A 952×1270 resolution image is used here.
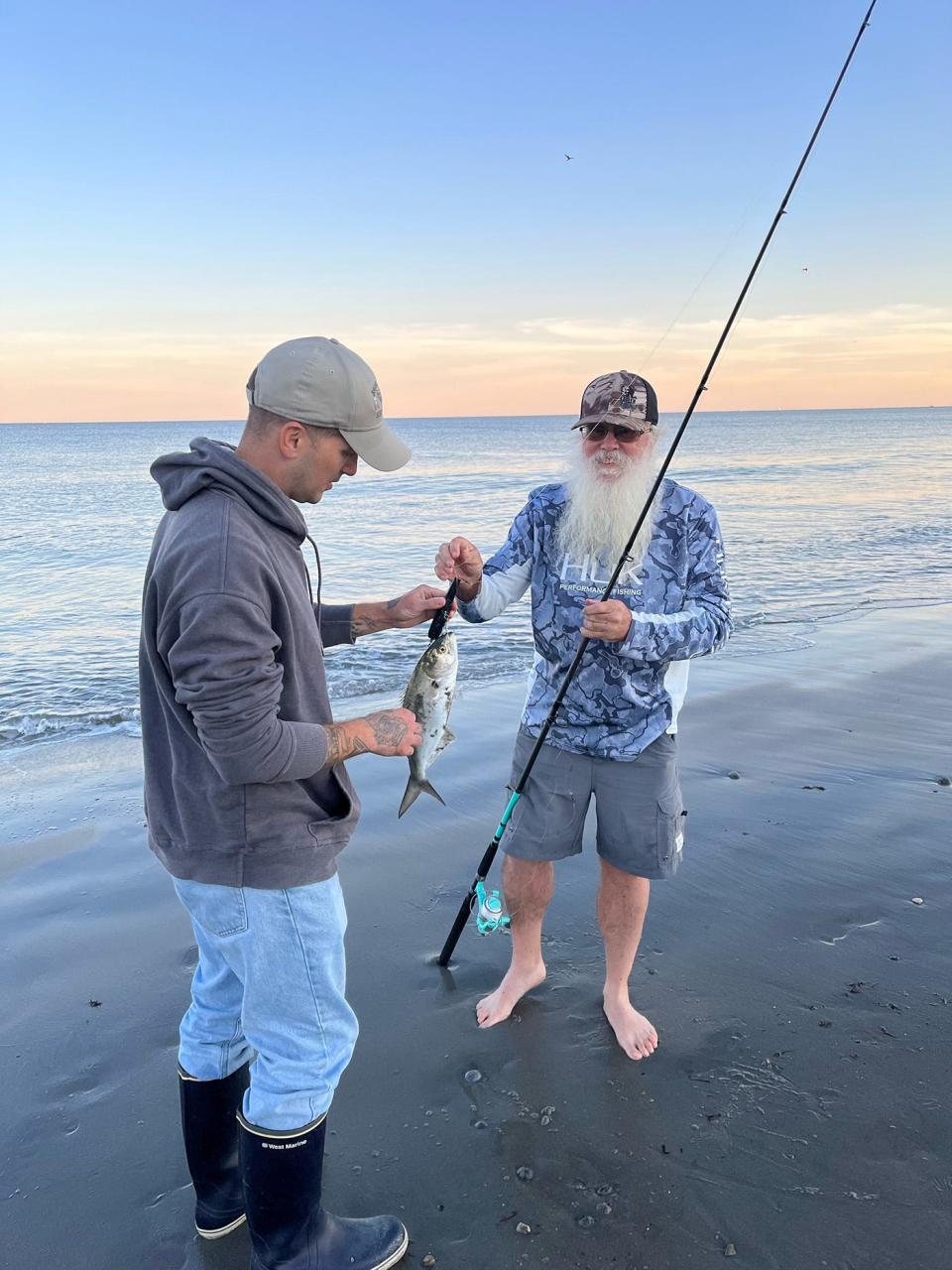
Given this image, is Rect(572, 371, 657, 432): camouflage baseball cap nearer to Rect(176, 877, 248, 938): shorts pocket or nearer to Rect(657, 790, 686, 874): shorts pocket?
Rect(657, 790, 686, 874): shorts pocket

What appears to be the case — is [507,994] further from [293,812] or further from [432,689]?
[293,812]

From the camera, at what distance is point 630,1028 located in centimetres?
366

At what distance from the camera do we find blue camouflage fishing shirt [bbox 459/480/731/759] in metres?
3.57

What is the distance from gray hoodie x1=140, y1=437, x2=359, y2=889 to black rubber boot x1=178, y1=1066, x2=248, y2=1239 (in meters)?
0.79

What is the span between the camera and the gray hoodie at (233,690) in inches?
81.5

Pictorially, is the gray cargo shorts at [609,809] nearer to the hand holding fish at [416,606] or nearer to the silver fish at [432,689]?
the silver fish at [432,689]

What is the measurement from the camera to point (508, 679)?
9.37 meters

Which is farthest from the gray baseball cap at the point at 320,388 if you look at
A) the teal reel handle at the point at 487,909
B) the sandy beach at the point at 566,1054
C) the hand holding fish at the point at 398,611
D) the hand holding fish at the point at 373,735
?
the sandy beach at the point at 566,1054

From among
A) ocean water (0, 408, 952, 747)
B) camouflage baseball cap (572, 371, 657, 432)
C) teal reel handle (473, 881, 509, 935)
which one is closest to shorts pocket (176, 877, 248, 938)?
teal reel handle (473, 881, 509, 935)

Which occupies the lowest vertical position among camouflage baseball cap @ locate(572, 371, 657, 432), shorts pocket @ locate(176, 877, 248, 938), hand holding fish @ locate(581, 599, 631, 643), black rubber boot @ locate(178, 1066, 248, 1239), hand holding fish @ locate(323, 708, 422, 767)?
black rubber boot @ locate(178, 1066, 248, 1239)

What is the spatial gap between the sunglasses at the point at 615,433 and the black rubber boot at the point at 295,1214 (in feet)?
8.90

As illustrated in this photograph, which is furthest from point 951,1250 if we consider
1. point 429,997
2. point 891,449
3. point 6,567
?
point 891,449

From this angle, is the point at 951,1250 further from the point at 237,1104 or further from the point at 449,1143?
the point at 237,1104

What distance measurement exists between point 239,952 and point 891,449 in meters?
59.9
